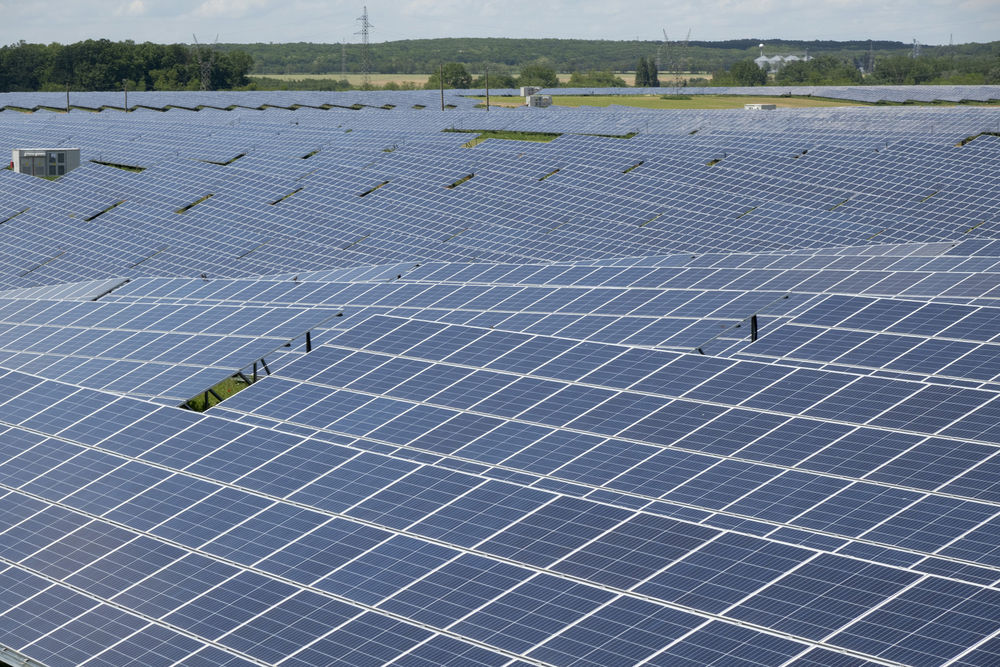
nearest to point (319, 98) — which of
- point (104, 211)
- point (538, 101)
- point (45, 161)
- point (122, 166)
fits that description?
point (538, 101)

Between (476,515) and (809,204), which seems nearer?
(476,515)

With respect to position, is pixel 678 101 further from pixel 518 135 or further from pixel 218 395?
pixel 218 395

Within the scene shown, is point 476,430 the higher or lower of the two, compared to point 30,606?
higher

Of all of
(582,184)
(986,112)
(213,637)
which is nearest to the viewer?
(213,637)

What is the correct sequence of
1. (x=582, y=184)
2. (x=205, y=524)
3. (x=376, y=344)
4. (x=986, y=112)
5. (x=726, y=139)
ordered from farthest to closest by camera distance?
(x=986, y=112) < (x=726, y=139) < (x=582, y=184) < (x=376, y=344) < (x=205, y=524)

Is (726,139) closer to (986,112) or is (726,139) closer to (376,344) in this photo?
(986,112)

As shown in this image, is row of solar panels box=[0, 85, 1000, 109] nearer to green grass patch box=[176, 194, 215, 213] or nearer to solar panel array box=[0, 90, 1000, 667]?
green grass patch box=[176, 194, 215, 213]

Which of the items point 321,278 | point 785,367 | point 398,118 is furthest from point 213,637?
point 398,118

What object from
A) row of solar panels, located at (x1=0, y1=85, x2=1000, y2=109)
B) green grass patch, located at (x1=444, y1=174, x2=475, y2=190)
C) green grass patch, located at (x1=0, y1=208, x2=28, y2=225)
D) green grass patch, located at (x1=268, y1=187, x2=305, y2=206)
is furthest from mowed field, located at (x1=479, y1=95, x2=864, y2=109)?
green grass patch, located at (x1=0, y1=208, x2=28, y2=225)

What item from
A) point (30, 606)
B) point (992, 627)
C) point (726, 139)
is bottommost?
point (30, 606)

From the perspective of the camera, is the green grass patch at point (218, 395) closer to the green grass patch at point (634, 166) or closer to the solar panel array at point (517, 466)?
the solar panel array at point (517, 466)
